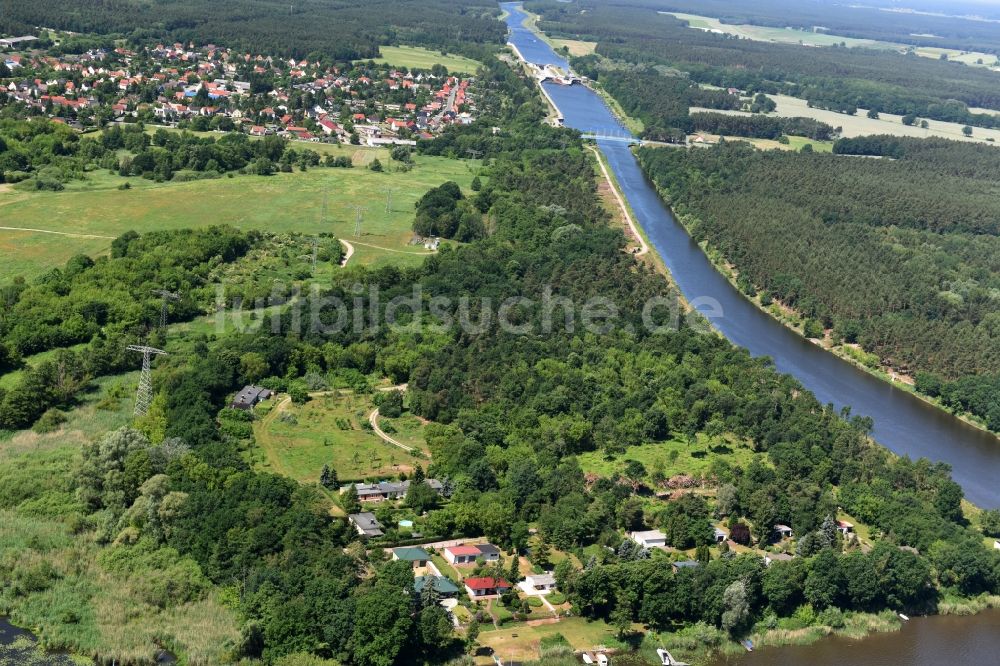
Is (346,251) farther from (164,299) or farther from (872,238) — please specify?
(872,238)

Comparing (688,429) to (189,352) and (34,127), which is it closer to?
(189,352)

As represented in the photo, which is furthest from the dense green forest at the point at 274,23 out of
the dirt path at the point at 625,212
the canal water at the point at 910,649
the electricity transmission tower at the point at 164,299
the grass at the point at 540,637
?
the canal water at the point at 910,649

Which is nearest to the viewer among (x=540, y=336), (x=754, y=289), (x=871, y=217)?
(x=540, y=336)

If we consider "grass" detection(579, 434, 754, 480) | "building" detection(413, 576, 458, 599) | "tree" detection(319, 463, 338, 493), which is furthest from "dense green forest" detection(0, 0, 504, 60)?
"building" detection(413, 576, 458, 599)

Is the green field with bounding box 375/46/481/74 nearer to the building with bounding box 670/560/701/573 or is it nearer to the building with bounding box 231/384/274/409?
the building with bounding box 231/384/274/409

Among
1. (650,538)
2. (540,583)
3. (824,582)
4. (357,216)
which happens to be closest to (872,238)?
(357,216)

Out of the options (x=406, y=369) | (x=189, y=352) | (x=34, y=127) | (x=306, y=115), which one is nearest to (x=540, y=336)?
(x=406, y=369)

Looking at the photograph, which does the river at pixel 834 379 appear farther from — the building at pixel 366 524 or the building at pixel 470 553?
the building at pixel 366 524
